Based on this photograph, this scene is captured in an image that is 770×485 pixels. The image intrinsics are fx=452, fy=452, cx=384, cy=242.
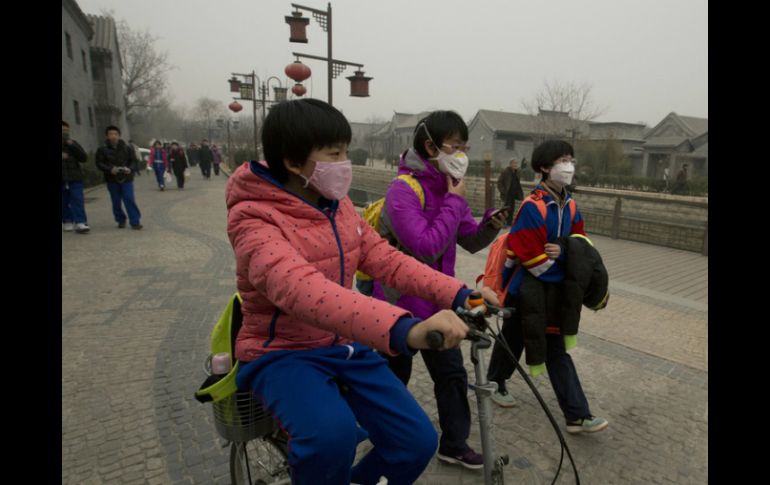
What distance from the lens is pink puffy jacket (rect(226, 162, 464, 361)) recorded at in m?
1.47

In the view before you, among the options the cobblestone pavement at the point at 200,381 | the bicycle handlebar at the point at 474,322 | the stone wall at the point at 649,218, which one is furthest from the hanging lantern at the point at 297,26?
the bicycle handlebar at the point at 474,322

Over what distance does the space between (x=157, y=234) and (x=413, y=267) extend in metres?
8.67

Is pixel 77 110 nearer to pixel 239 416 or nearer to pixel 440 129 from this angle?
pixel 440 129

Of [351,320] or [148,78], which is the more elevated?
[148,78]

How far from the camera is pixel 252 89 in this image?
22.1 m

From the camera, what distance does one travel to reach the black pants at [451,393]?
8.02 feet

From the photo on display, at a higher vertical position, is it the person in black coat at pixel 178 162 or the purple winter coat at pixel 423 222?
the person in black coat at pixel 178 162

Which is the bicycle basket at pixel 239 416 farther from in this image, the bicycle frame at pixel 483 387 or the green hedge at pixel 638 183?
the green hedge at pixel 638 183

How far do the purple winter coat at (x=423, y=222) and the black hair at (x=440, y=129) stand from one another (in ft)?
0.20

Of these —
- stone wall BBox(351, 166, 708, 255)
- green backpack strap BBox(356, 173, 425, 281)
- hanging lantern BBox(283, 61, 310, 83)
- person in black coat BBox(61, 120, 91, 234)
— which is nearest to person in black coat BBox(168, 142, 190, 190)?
hanging lantern BBox(283, 61, 310, 83)

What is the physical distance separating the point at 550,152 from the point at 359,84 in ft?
33.7

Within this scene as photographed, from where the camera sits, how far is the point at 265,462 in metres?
2.25
